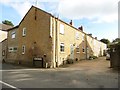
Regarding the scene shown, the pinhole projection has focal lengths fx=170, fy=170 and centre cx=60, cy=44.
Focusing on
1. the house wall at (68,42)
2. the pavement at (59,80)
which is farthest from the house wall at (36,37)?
the pavement at (59,80)

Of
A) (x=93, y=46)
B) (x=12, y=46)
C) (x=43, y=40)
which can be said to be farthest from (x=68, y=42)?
(x=93, y=46)

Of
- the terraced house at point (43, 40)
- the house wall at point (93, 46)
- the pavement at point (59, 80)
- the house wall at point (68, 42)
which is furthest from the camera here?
the house wall at point (93, 46)

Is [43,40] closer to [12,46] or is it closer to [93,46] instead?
[12,46]

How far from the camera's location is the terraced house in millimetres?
23558

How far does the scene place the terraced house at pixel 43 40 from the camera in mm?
23558

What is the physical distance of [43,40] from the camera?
24.2 m

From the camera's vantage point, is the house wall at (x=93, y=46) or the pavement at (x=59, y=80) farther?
the house wall at (x=93, y=46)

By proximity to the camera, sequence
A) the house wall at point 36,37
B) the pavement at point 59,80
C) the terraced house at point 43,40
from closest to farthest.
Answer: the pavement at point 59,80 → the terraced house at point 43,40 → the house wall at point 36,37

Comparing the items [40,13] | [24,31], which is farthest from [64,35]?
[24,31]

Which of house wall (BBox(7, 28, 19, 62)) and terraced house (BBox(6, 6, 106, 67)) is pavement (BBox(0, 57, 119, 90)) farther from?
house wall (BBox(7, 28, 19, 62))

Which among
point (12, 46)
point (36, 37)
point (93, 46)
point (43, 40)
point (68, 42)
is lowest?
point (12, 46)

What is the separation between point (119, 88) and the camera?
9.96m

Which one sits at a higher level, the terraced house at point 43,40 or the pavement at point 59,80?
the terraced house at point 43,40

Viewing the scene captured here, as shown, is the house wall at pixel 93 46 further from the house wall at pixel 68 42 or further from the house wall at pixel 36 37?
the house wall at pixel 36 37
